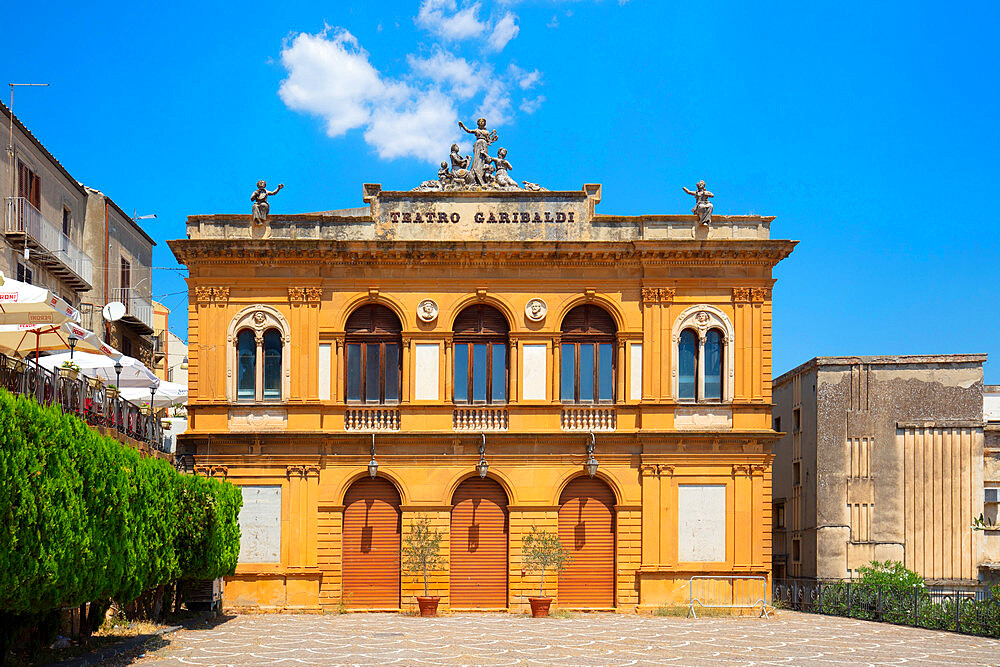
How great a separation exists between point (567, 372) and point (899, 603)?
35.5 feet

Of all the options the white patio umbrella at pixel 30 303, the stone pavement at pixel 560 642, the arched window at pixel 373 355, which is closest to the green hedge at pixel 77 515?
the stone pavement at pixel 560 642

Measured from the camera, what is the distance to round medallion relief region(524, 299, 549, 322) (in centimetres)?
3372

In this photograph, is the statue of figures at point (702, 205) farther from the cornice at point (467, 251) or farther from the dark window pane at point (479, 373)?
the dark window pane at point (479, 373)

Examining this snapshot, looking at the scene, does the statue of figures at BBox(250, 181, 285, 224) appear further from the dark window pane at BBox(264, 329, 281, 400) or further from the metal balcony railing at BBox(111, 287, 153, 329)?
the metal balcony railing at BBox(111, 287, 153, 329)

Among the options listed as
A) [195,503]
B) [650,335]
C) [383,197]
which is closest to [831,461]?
[650,335]

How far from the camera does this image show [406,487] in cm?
3303

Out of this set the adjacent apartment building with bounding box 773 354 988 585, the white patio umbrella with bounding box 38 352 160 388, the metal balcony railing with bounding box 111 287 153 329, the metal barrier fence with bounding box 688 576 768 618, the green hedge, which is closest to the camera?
the green hedge

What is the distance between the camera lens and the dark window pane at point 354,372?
3369 cm

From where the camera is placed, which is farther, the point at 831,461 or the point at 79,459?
the point at 831,461

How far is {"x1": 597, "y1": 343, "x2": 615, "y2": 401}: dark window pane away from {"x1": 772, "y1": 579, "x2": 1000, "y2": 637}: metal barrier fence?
8.64 m

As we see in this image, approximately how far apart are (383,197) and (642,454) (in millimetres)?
10301

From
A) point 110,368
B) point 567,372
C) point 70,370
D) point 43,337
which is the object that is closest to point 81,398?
point 70,370

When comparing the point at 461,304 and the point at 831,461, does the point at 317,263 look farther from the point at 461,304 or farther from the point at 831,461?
the point at 831,461

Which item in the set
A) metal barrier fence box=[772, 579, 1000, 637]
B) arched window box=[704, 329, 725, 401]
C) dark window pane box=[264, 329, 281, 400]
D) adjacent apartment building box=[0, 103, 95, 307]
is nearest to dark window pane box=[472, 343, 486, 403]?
dark window pane box=[264, 329, 281, 400]
